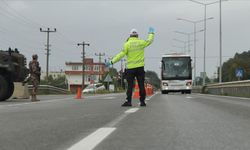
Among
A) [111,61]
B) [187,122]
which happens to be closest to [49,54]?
[111,61]

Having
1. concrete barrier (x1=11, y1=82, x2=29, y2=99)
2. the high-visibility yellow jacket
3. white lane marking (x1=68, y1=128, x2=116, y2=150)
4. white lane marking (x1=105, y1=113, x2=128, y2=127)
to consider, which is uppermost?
the high-visibility yellow jacket

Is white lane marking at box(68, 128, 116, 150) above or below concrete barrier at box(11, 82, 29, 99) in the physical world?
below

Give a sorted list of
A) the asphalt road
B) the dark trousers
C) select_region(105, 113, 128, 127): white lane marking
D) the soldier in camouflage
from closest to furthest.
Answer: the asphalt road < select_region(105, 113, 128, 127): white lane marking < the dark trousers < the soldier in camouflage

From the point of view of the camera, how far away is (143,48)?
1401 cm

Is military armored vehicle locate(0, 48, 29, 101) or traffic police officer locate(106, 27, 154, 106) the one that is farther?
military armored vehicle locate(0, 48, 29, 101)

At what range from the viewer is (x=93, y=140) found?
661 centimetres

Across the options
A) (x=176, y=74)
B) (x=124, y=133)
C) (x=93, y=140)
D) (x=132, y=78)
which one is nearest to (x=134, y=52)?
(x=132, y=78)

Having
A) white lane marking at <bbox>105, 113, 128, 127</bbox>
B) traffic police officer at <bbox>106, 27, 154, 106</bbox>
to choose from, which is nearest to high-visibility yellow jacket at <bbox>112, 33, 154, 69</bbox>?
traffic police officer at <bbox>106, 27, 154, 106</bbox>

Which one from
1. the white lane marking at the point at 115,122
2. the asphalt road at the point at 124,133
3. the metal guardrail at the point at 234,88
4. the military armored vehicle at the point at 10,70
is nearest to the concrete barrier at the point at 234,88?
the metal guardrail at the point at 234,88

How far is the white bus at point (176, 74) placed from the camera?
1566 inches

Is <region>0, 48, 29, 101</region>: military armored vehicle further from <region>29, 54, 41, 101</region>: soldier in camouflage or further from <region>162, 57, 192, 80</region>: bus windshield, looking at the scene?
<region>162, 57, 192, 80</region>: bus windshield

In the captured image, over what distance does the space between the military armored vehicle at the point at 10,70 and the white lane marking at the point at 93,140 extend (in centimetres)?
1097

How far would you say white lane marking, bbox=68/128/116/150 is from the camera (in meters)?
6.00

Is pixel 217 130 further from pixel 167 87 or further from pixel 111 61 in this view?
pixel 167 87
